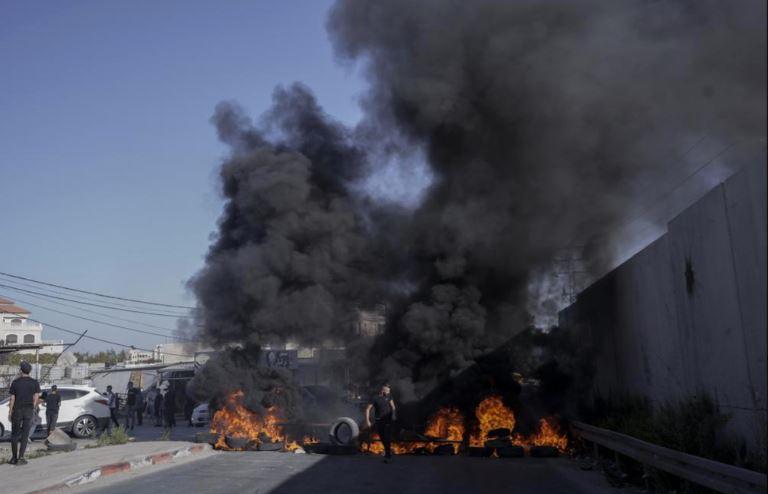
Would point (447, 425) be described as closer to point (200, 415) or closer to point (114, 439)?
point (114, 439)

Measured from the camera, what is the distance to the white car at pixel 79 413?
19.7 meters

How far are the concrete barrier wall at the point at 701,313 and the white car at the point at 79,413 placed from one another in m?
15.4

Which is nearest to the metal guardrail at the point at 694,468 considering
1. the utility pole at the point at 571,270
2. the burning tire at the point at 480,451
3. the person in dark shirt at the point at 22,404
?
the burning tire at the point at 480,451

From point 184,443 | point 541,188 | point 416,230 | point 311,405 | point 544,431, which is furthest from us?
point 311,405

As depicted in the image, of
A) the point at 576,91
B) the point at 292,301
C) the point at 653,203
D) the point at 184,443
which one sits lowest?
the point at 184,443

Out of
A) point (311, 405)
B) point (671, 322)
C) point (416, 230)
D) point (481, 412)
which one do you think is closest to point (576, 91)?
point (416, 230)

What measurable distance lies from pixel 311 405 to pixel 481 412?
291 inches

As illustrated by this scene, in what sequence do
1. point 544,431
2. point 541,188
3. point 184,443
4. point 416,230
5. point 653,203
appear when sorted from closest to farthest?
point 653,203, point 544,431, point 184,443, point 541,188, point 416,230

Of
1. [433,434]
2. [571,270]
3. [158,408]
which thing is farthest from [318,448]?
[158,408]

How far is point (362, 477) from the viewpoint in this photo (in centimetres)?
1098

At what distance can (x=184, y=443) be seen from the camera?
15.9 m

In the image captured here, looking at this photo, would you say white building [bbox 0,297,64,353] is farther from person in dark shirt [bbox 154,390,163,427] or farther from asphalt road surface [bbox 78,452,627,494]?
asphalt road surface [bbox 78,452,627,494]

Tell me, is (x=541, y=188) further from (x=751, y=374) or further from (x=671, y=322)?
(x=751, y=374)

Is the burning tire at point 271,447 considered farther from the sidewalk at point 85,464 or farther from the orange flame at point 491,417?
the orange flame at point 491,417
